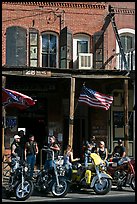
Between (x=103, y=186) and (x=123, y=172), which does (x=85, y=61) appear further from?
(x=103, y=186)

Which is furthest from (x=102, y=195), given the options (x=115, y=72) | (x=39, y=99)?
(x=39, y=99)

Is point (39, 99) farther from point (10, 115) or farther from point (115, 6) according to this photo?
point (115, 6)

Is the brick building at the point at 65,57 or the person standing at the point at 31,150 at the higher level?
the brick building at the point at 65,57

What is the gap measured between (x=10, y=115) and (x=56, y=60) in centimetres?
349

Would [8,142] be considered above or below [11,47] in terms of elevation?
below

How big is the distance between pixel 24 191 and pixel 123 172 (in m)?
3.93

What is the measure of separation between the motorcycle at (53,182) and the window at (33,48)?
859 centimetres

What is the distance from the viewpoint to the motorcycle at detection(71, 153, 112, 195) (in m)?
14.9

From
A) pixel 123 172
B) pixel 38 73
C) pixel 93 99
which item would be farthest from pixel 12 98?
pixel 123 172

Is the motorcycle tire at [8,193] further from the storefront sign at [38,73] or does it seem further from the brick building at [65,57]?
the brick building at [65,57]

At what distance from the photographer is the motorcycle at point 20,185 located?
1383cm

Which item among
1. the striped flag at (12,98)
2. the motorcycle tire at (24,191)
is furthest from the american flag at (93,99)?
the motorcycle tire at (24,191)

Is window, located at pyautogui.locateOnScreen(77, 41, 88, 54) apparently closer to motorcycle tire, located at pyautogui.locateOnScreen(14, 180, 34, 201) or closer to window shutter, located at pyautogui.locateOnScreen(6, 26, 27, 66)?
window shutter, located at pyautogui.locateOnScreen(6, 26, 27, 66)

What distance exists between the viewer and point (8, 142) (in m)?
21.9
